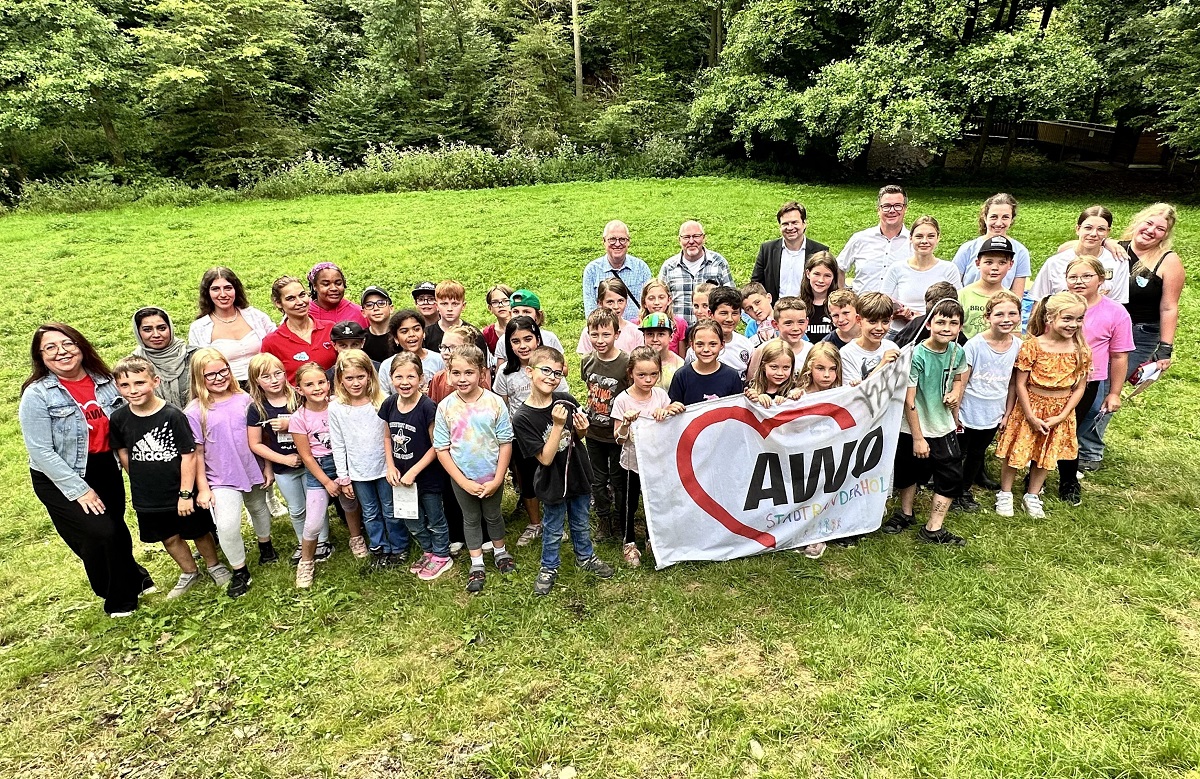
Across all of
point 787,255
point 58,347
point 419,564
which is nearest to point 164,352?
point 58,347

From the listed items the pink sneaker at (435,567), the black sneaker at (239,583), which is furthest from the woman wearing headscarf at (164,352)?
the pink sneaker at (435,567)

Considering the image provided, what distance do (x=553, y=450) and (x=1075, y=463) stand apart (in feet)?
15.2

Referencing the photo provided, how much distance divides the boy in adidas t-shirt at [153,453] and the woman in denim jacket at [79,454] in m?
0.14

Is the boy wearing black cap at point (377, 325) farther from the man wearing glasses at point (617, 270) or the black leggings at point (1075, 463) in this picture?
the black leggings at point (1075, 463)

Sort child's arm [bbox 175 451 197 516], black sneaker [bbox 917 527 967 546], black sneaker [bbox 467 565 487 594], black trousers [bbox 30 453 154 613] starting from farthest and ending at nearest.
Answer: black sneaker [bbox 917 527 967 546] → black sneaker [bbox 467 565 487 594] → child's arm [bbox 175 451 197 516] → black trousers [bbox 30 453 154 613]

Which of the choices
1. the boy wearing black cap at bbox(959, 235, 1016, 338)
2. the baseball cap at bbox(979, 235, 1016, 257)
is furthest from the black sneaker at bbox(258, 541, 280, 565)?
the baseball cap at bbox(979, 235, 1016, 257)

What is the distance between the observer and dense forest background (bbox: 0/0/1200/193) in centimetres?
1789

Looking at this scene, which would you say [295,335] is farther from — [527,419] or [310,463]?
[527,419]

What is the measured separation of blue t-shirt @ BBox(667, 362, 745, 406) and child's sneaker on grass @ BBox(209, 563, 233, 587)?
382cm

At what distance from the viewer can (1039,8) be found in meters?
22.2

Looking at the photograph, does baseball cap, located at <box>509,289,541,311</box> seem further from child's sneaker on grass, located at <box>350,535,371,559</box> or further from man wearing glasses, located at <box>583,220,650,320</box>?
child's sneaker on grass, located at <box>350,535,371,559</box>

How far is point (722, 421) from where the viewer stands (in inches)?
177

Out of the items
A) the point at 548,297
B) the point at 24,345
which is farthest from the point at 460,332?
the point at 24,345

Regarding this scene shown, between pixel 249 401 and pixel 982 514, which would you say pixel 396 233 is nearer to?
pixel 249 401
